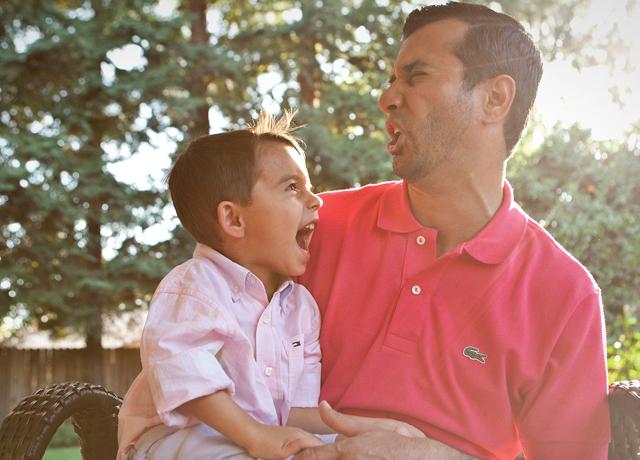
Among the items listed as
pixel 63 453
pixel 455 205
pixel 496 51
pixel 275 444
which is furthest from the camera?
pixel 63 453

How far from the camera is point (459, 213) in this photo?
240 cm

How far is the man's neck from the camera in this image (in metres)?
2.38

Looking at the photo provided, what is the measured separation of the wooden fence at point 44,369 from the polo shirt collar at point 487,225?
935 cm

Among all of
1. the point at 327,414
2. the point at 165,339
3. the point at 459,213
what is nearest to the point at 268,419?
the point at 327,414

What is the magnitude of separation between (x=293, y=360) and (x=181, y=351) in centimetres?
33

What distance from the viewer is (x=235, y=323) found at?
6.36 feet

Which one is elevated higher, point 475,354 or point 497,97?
point 497,97

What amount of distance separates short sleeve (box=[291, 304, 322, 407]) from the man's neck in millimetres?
432

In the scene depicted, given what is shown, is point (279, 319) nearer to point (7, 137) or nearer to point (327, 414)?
point (327, 414)

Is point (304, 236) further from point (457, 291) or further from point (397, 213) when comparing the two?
point (457, 291)

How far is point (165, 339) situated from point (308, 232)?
0.53m

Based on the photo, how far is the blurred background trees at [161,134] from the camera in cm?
1030

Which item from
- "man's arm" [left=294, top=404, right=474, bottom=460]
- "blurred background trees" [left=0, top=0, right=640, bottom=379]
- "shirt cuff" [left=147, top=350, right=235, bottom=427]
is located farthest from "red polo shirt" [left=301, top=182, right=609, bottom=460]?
"blurred background trees" [left=0, top=0, right=640, bottom=379]

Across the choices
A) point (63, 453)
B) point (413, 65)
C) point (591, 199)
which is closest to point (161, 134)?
point (63, 453)
